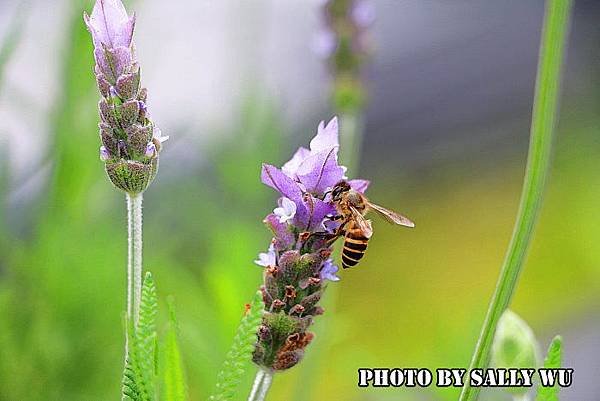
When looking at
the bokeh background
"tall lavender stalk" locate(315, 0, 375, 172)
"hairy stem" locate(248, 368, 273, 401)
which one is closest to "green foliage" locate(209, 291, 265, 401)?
"hairy stem" locate(248, 368, 273, 401)

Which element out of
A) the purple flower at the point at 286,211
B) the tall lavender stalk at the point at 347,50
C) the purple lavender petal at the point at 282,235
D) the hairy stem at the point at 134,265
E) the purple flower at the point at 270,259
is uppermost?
the tall lavender stalk at the point at 347,50

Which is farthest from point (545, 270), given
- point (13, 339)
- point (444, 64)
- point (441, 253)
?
point (13, 339)

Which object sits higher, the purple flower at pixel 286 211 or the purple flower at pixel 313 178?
the purple flower at pixel 313 178

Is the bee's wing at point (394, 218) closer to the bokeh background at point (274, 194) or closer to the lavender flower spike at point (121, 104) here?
the lavender flower spike at point (121, 104)

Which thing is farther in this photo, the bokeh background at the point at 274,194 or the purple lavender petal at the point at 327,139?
the bokeh background at the point at 274,194

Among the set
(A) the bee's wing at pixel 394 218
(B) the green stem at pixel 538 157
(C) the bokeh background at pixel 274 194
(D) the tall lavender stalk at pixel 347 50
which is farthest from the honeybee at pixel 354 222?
(D) the tall lavender stalk at pixel 347 50

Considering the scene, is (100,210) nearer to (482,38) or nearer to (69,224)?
(69,224)

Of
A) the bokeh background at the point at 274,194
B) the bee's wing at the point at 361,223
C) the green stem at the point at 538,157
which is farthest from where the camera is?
the bokeh background at the point at 274,194

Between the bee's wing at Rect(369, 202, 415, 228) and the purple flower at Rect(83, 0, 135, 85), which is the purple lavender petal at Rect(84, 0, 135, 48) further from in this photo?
the bee's wing at Rect(369, 202, 415, 228)
